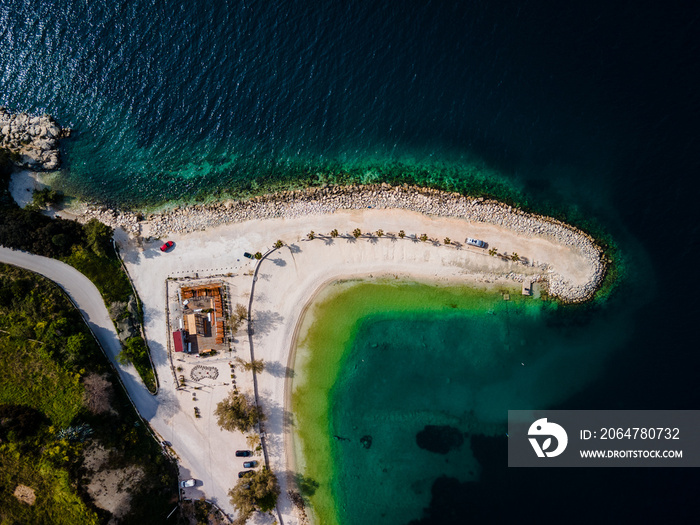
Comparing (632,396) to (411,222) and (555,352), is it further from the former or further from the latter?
(411,222)

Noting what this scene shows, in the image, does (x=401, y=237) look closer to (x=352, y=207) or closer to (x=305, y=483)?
(x=352, y=207)

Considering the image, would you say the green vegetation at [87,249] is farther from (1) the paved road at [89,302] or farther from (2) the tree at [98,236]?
(1) the paved road at [89,302]

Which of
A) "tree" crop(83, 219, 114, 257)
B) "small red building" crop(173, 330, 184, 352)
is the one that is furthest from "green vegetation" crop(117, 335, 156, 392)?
"tree" crop(83, 219, 114, 257)

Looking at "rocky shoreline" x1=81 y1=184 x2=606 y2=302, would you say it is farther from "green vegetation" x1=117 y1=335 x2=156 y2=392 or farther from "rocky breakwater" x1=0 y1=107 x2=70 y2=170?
"green vegetation" x1=117 y1=335 x2=156 y2=392

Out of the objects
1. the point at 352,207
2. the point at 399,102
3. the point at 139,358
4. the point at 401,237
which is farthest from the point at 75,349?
the point at 399,102

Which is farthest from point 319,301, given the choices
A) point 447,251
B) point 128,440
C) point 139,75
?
point 139,75

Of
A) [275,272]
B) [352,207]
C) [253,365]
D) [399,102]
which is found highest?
[399,102]

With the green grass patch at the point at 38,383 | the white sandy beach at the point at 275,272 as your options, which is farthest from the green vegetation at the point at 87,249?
the green grass patch at the point at 38,383
